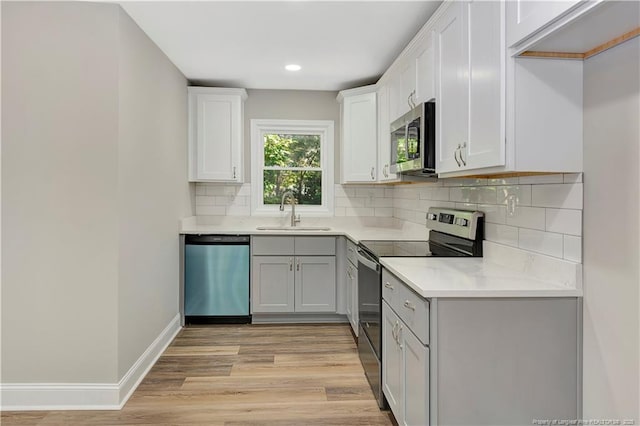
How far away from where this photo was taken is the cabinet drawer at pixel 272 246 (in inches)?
157

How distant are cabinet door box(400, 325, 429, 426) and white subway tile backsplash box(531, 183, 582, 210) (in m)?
0.83

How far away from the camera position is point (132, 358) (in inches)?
106

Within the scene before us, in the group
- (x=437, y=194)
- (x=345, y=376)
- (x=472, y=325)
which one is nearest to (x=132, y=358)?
(x=345, y=376)

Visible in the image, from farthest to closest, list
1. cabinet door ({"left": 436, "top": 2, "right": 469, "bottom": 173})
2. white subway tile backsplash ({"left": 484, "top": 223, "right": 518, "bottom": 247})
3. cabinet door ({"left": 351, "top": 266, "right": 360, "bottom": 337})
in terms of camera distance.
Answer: cabinet door ({"left": 351, "top": 266, "right": 360, "bottom": 337}) < white subway tile backsplash ({"left": 484, "top": 223, "right": 518, "bottom": 247}) < cabinet door ({"left": 436, "top": 2, "right": 469, "bottom": 173})

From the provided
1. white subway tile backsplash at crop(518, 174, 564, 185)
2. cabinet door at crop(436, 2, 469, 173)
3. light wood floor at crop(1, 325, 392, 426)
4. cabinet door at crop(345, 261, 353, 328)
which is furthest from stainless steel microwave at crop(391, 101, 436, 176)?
light wood floor at crop(1, 325, 392, 426)

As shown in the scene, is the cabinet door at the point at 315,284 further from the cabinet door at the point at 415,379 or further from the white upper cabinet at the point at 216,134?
the cabinet door at the point at 415,379

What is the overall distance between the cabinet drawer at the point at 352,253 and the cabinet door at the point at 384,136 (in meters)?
0.64

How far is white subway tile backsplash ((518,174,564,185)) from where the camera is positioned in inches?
69.7

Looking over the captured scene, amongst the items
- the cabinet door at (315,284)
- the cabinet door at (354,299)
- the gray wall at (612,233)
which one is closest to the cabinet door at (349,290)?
the cabinet door at (354,299)

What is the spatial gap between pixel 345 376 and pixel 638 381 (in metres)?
1.81

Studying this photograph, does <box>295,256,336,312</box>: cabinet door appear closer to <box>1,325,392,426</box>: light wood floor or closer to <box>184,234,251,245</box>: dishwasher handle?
<box>1,325,392,426</box>: light wood floor

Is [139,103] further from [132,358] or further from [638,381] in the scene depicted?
[638,381]

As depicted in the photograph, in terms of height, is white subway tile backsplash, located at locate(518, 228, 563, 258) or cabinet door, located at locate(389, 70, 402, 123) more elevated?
cabinet door, located at locate(389, 70, 402, 123)

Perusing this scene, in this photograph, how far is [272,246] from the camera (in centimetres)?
400
